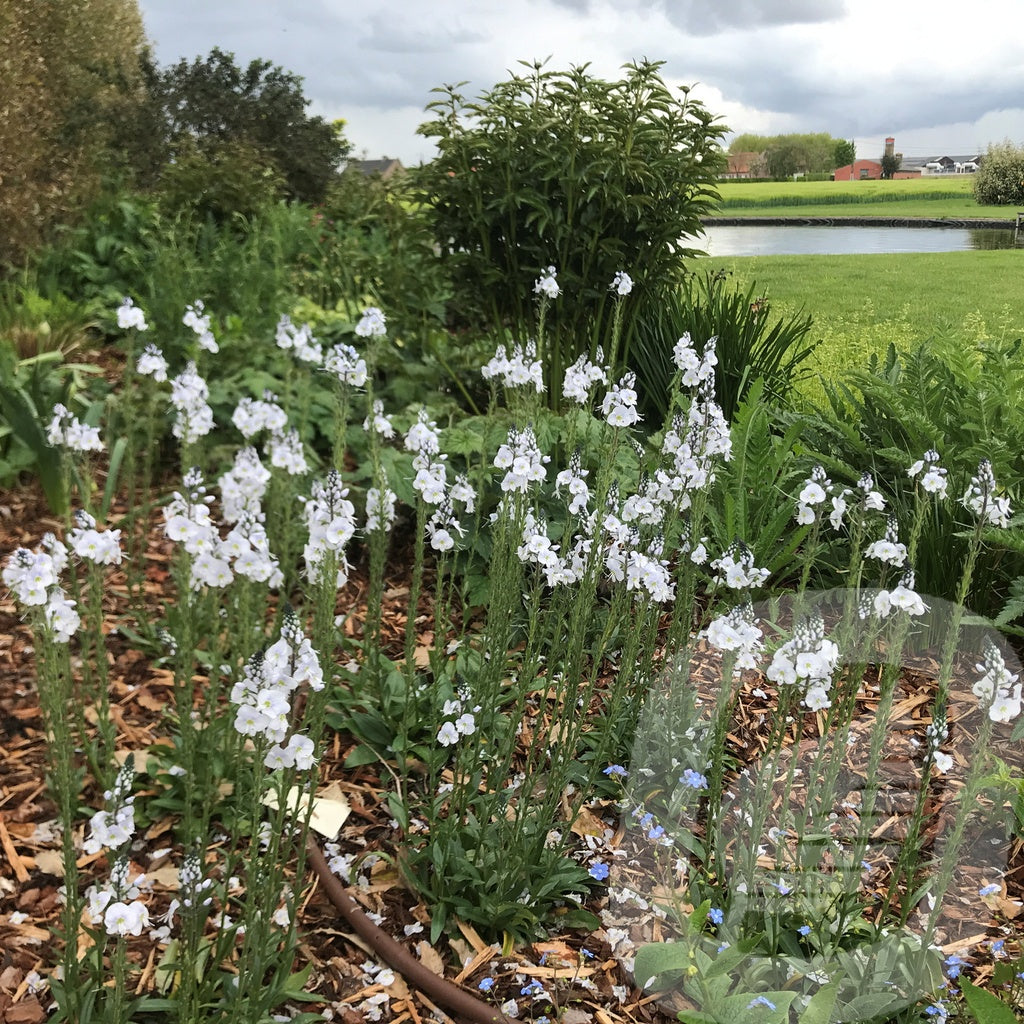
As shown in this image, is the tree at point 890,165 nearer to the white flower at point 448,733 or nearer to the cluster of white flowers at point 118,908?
the white flower at point 448,733

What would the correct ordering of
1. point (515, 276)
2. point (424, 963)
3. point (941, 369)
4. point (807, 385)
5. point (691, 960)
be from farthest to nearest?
point (807, 385)
point (515, 276)
point (941, 369)
point (424, 963)
point (691, 960)

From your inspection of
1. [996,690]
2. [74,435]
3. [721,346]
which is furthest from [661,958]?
[721,346]

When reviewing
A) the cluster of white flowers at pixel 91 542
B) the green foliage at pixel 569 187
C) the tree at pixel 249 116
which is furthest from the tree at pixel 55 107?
the cluster of white flowers at pixel 91 542

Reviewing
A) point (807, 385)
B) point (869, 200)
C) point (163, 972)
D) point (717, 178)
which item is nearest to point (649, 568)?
point (163, 972)

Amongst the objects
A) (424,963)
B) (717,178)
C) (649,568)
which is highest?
(717,178)

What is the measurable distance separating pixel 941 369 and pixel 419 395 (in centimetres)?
210

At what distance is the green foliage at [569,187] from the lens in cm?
359

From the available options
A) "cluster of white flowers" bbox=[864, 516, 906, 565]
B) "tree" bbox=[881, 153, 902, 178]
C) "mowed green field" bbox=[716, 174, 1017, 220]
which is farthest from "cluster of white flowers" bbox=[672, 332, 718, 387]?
"tree" bbox=[881, 153, 902, 178]

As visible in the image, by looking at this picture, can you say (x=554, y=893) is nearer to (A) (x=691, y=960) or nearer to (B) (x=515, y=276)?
(A) (x=691, y=960)

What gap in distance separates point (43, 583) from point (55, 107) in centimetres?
667

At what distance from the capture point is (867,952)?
1.50 meters

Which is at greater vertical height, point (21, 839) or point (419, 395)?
point (419, 395)

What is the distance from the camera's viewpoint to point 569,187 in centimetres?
358

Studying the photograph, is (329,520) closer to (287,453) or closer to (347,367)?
(287,453)
